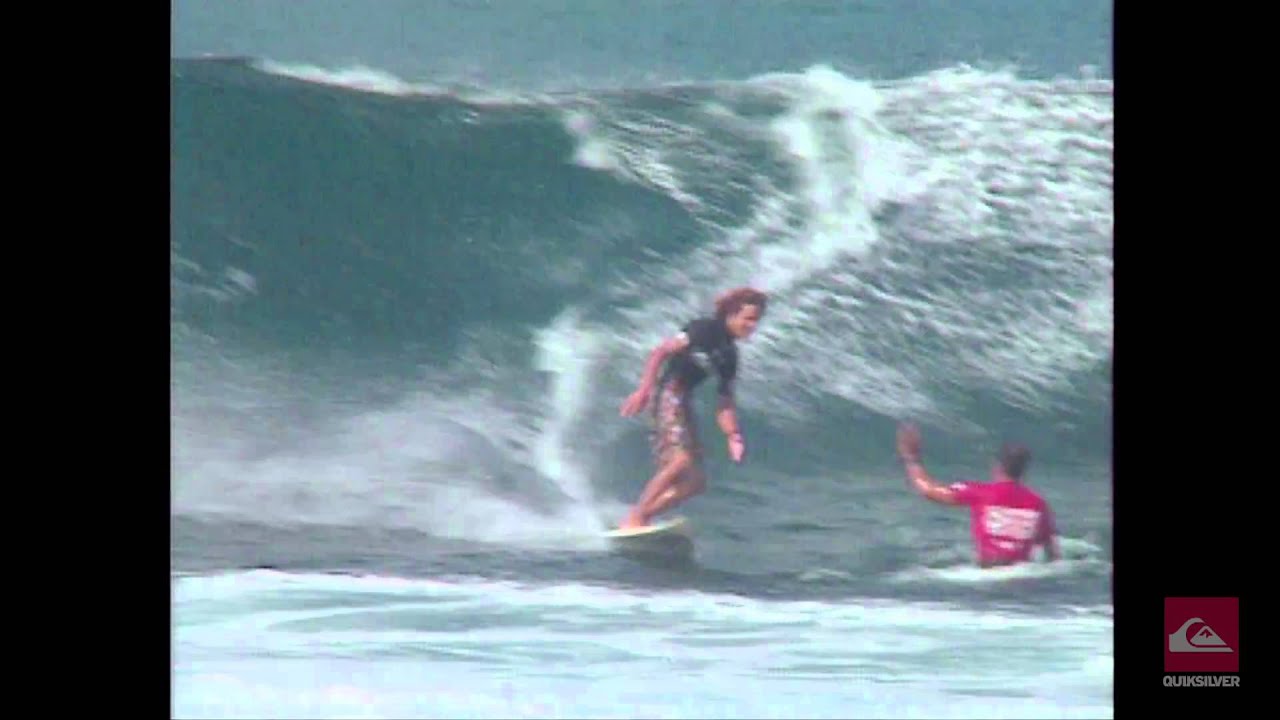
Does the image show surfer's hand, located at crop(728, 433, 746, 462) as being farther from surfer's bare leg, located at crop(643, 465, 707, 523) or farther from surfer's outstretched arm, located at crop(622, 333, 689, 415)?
surfer's outstretched arm, located at crop(622, 333, 689, 415)

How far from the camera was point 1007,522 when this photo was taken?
551cm

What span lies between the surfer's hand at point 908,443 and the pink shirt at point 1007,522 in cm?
19

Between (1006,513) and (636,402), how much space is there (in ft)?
3.72

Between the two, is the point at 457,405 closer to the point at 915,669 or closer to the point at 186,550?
the point at 186,550

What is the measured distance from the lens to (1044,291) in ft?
18.2

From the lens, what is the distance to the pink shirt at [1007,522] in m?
5.50

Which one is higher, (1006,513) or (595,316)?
(595,316)

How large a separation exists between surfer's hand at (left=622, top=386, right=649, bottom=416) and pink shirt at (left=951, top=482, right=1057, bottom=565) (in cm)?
99

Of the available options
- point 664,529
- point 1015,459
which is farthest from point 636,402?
point 1015,459

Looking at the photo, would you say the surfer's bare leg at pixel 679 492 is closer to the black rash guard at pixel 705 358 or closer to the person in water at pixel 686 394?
the person in water at pixel 686 394

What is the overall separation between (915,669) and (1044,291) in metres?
1.17
